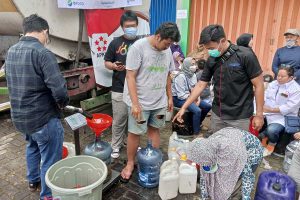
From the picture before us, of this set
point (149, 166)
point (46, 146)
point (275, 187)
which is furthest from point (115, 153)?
point (275, 187)

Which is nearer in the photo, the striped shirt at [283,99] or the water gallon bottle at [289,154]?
the water gallon bottle at [289,154]

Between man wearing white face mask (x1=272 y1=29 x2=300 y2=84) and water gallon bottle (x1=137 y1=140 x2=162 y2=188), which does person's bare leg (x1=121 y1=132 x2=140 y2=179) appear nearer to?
water gallon bottle (x1=137 y1=140 x2=162 y2=188)

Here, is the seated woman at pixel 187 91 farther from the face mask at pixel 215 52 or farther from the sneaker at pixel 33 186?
the sneaker at pixel 33 186

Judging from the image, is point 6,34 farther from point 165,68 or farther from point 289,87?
point 289,87

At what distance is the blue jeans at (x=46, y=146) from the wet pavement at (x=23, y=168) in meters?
0.45

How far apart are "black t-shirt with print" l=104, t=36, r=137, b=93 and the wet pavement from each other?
3.42 ft

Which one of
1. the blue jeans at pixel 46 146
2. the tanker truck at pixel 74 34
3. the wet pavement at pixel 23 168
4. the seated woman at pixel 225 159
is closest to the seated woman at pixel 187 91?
the wet pavement at pixel 23 168

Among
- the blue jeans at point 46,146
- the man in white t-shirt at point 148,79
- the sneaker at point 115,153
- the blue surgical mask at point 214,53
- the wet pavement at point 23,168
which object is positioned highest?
the blue surgical mask at point 214,53

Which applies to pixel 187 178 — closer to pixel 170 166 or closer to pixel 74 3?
pixel 170 166

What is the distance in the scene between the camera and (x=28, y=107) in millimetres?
2609

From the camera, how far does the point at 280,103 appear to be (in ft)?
13.9

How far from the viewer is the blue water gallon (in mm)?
2770

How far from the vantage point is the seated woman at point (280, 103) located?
4113 mm

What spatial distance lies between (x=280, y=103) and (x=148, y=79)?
231 centimetres
